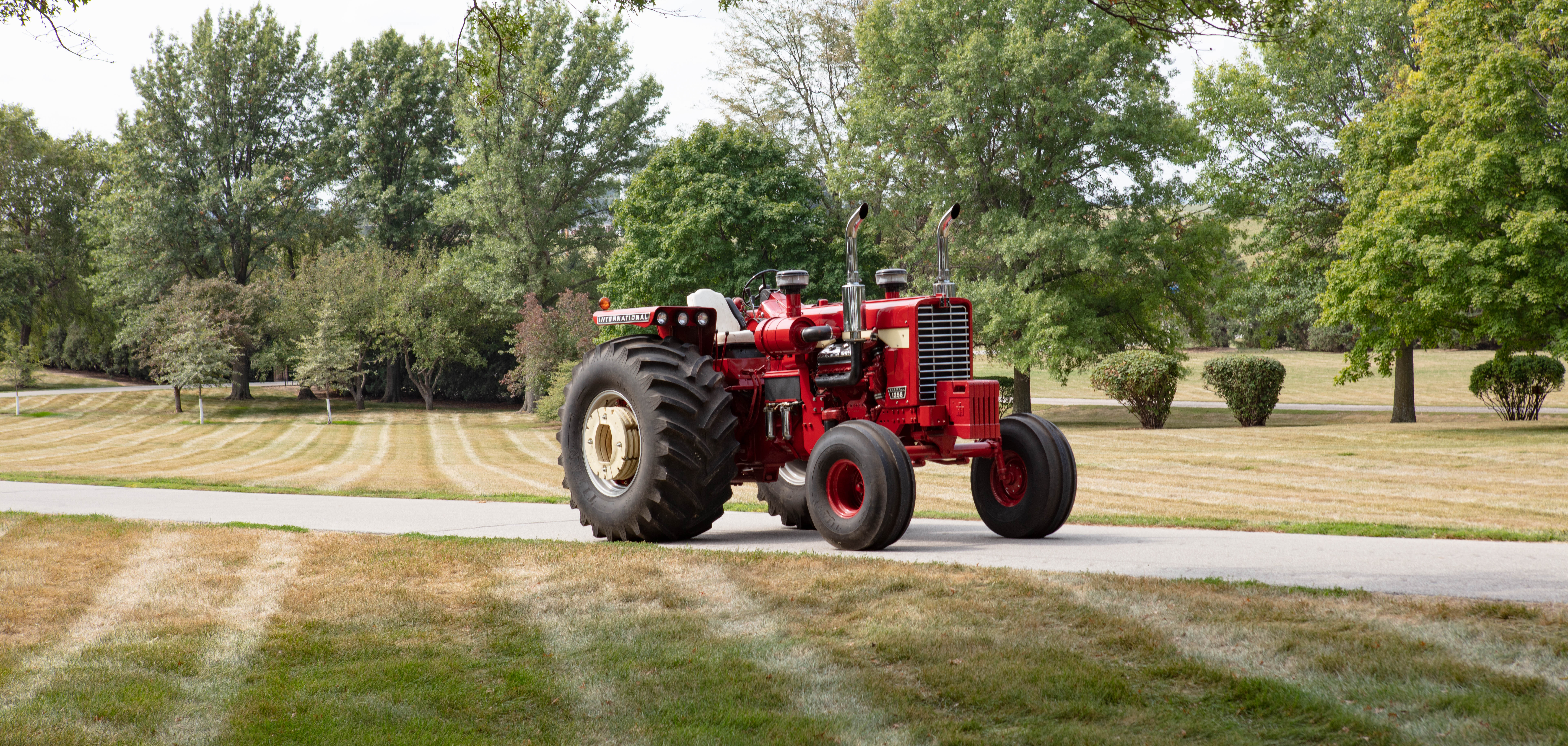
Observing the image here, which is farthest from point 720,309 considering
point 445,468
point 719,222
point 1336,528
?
point 719,222

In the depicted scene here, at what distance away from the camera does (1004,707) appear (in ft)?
13.1

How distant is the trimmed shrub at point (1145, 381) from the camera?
2809cm

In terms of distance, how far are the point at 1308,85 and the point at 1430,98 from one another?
22.0ft

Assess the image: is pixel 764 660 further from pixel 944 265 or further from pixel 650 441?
pixel 944 265

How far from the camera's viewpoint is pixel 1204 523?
9477 mm

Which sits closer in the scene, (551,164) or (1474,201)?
(1474,201)

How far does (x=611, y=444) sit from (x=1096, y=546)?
375 cm

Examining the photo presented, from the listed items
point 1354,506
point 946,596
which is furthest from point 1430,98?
point 946,596

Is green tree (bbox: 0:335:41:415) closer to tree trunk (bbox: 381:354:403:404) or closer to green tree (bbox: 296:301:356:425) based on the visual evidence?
green tree (bbox: 296:301:356:425)

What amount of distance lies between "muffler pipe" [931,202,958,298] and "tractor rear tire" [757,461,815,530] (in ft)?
6.78

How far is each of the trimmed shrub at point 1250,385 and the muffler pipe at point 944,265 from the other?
863 inches

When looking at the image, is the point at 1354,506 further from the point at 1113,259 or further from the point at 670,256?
the point at 670,256

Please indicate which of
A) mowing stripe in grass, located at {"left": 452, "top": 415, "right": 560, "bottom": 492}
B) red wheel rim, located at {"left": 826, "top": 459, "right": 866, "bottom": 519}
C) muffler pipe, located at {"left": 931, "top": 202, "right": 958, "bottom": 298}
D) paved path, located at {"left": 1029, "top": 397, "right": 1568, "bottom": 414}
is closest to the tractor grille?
muffler pipe, located at {"left": 931, "top": 202, "right": 958, "bottom": 298}

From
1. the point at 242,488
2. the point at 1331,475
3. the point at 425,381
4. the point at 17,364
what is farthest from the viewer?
the point at 425,381
